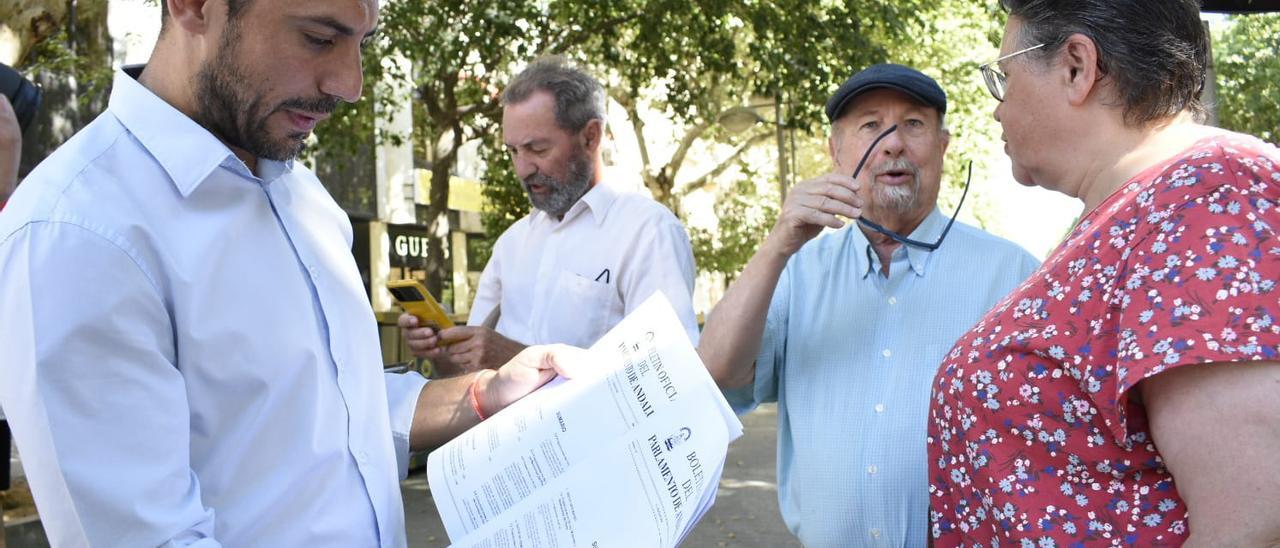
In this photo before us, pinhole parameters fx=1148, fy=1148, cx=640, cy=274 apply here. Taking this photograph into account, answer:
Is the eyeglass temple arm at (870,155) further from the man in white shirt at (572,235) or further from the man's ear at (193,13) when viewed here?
the man's ear at (193,13)

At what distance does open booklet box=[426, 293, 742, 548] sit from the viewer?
61.2 inches

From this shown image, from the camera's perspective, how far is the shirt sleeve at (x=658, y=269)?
370 cm

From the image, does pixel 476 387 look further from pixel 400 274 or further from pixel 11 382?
pixel 400 274

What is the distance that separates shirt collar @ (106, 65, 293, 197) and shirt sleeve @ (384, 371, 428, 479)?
657 millimetres

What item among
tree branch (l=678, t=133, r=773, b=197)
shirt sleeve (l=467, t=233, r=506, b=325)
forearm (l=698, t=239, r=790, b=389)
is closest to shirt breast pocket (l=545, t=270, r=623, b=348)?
shirt sleeve (l=467, t=233, r=506, b=325)

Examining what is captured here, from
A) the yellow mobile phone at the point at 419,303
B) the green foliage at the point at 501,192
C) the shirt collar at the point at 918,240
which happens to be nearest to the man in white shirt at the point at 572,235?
the yellow mobile phone at the point at 419,303

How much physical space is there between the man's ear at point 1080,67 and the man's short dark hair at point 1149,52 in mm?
12

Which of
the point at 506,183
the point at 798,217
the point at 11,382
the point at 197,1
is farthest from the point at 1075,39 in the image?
→ the point at 506,183

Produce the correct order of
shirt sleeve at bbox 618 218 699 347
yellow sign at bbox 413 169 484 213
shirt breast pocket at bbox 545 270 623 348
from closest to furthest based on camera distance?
1. shirt sleeve at bbox 618 218 699 347
2. shirt breast pocket at bbox 545 270 623 348
3. yellow sign at bbox 413 169 484 213

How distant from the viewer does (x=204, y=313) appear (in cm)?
161

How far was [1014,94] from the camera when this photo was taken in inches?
84.0

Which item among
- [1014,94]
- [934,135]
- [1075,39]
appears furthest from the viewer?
[934,135]

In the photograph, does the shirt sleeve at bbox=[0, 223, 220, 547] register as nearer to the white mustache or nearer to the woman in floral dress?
the woman in floral dress

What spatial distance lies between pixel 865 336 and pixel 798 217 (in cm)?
45
